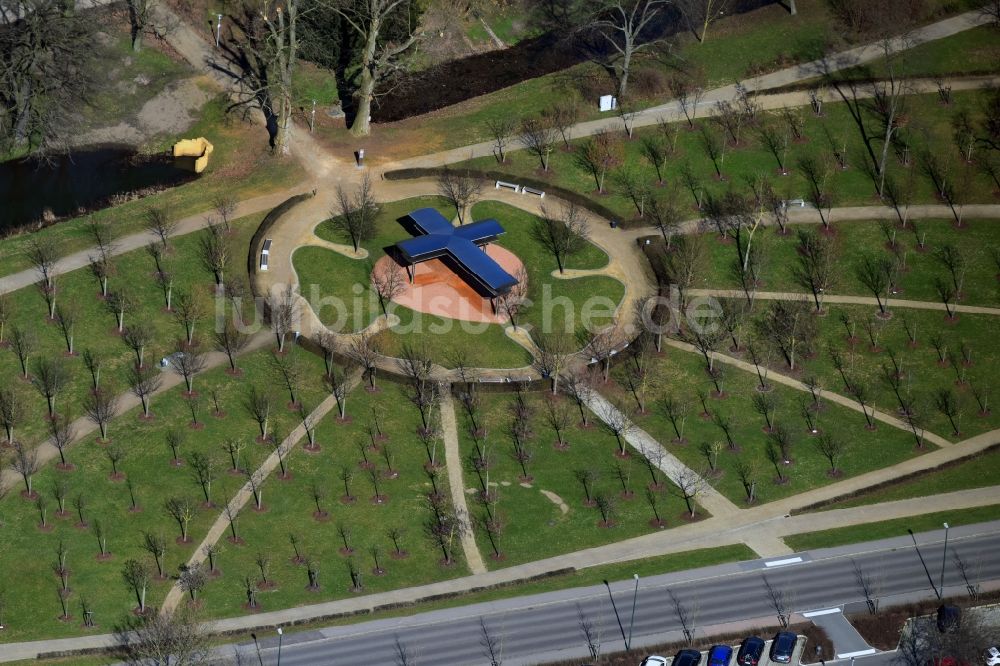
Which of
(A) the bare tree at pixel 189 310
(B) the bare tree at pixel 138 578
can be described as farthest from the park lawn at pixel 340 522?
(A) the bare tree at pixel 189 310

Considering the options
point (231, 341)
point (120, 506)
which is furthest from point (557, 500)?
point (120, 506)

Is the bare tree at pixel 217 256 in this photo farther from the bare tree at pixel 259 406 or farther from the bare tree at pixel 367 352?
the bare tree at pixel 259 406

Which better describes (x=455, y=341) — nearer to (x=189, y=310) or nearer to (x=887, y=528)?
(x=189, y=310)

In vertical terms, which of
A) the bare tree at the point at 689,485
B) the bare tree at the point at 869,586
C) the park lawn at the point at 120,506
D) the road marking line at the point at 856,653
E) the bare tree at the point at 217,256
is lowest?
the road marking line at the point at 856,653

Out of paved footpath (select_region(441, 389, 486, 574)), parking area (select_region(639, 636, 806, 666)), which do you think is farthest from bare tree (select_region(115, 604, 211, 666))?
parking area (select_region(639, 636, 806, 666))

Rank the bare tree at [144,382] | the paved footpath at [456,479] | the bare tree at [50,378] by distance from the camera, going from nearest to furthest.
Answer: the paved footpath at [456,479], the bare tree at [50,378], the bare tree at [144,382]

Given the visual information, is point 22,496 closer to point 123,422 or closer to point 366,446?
point 123,422
